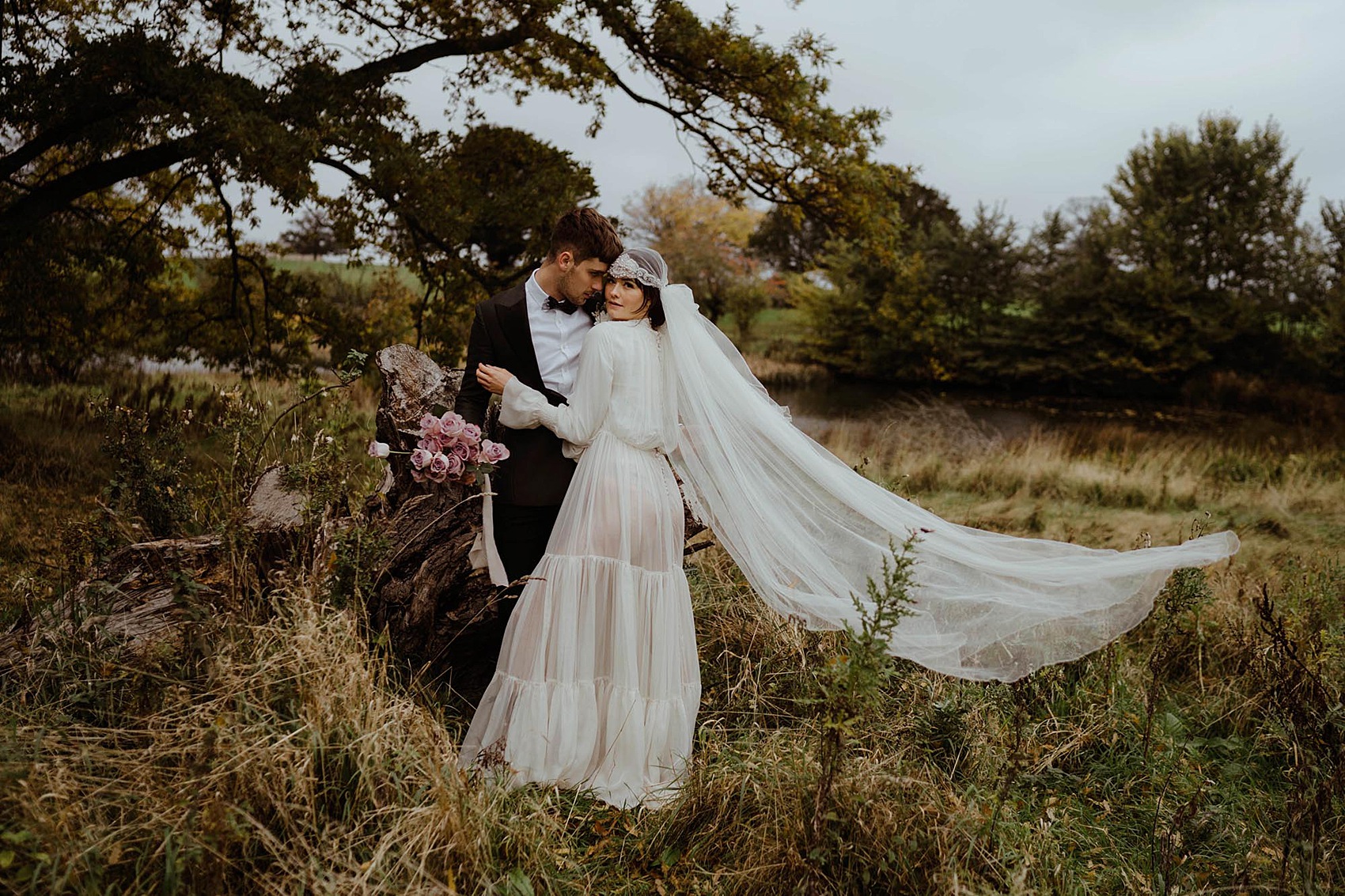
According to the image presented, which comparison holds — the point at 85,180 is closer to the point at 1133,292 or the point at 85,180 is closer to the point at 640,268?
the point at 640,268

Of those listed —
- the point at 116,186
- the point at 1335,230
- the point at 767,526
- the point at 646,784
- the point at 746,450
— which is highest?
the point at 1335,230

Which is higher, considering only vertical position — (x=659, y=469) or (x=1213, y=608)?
(x=659, y=469)

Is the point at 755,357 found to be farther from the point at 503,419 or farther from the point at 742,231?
the point at 503,419

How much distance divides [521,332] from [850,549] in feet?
5.59

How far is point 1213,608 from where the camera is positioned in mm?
5406

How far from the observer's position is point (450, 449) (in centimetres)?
344

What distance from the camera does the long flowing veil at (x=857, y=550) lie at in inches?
131

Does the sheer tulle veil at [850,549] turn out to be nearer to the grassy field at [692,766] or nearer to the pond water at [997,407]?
the grassy field at [692,766]

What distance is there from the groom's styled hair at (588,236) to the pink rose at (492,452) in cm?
89

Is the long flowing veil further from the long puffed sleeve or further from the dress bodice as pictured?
the long puffed sleeve

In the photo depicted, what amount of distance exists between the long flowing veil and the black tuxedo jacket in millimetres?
555

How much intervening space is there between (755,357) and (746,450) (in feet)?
88.2

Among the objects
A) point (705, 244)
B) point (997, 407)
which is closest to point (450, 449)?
point (997, 407)

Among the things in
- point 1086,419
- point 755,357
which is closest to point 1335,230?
point 1086,419
